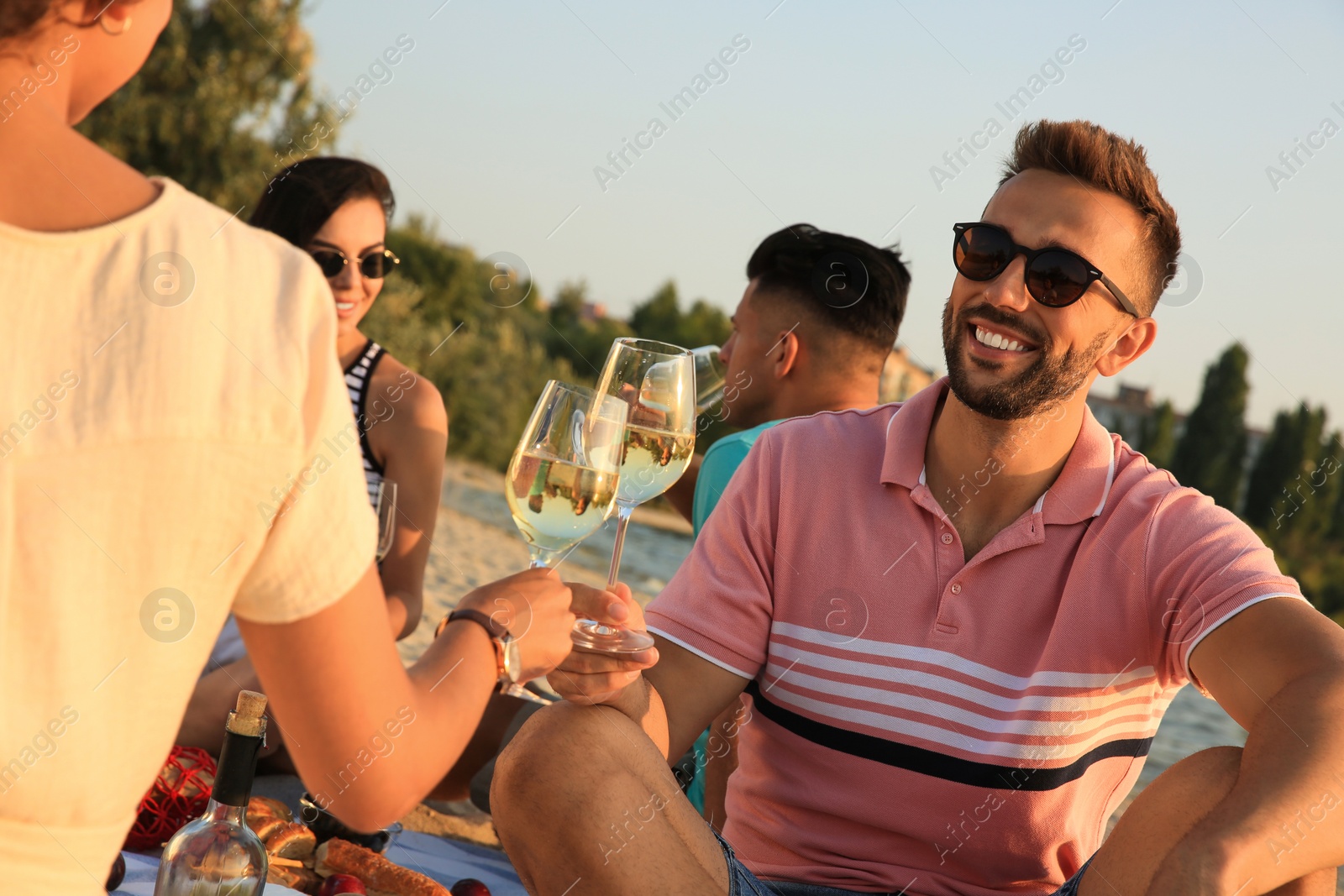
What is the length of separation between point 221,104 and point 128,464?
72.9ft

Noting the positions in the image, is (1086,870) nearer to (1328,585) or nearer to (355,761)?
(355,761)

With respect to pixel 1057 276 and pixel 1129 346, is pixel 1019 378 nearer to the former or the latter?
pixel 1057 276

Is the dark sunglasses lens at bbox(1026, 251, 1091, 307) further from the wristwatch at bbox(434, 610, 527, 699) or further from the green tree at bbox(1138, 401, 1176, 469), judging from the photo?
the green tree at bbox(1138, 401, 1176, 469)

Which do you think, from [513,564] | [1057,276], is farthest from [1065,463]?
[513,564]

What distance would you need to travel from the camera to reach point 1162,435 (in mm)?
33281

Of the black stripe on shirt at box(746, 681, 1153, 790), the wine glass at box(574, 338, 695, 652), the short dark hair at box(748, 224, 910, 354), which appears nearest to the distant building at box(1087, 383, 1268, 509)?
the short dark hair at box(748, 224, 910, 354)

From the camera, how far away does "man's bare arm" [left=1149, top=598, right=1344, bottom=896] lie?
2.35m

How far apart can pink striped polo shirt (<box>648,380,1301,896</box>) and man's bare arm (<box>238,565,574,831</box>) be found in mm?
1453

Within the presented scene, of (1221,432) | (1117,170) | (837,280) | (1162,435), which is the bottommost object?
(837,280)

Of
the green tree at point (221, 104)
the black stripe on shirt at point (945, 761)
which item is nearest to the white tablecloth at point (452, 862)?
the black stripe on shirt at point (945, 761)

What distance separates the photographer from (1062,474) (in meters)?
3.23

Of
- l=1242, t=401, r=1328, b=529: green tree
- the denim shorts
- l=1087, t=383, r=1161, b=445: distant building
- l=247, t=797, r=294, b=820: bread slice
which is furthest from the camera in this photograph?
l=1087, t=383, r=1161, b=445: distant building

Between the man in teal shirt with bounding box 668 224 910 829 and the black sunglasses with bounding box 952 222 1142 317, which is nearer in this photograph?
the black sunglasses with bounding box 952 222 1142 317

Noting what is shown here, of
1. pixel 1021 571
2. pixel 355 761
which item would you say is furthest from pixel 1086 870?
pixel 355 761
